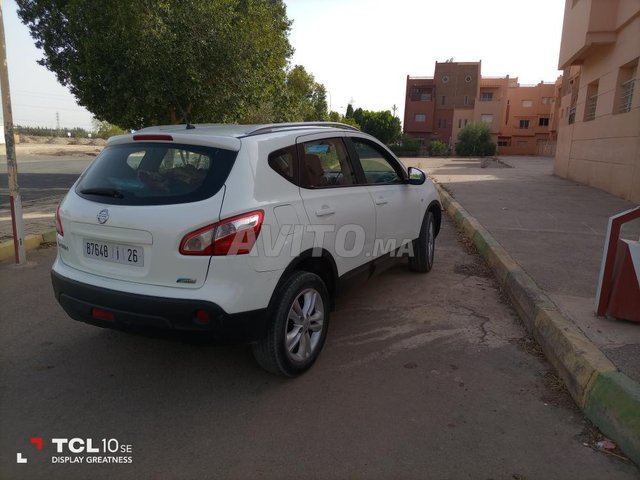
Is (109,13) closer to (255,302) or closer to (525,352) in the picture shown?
(255,302)

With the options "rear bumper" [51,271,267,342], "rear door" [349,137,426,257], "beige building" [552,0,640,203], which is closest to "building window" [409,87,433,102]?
"beige building" [552,0,640,203]

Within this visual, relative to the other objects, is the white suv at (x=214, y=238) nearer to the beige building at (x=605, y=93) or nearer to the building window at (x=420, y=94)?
the beige building at (x=605, y=93)

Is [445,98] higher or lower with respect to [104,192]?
higher

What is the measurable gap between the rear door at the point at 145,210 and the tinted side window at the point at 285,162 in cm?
34

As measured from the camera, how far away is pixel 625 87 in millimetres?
12891

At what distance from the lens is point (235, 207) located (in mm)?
2830

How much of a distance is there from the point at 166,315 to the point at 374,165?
2.70 m

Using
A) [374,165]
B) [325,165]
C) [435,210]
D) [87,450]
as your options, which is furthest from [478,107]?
[87,450]

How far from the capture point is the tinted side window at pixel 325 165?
3.57m

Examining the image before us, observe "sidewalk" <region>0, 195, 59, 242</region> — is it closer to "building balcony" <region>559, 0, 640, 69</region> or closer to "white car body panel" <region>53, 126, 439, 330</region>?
"white car body panel" <region>53, 126, 439, 330</region>

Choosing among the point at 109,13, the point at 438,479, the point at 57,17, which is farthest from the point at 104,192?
the point at 57,17

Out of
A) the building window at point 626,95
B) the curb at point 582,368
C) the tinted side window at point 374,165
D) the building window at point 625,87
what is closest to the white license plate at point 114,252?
the tinted side window at point 374,165

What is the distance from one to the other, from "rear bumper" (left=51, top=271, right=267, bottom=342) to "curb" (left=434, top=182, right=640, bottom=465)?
2.08m

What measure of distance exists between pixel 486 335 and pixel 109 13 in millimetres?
10022
